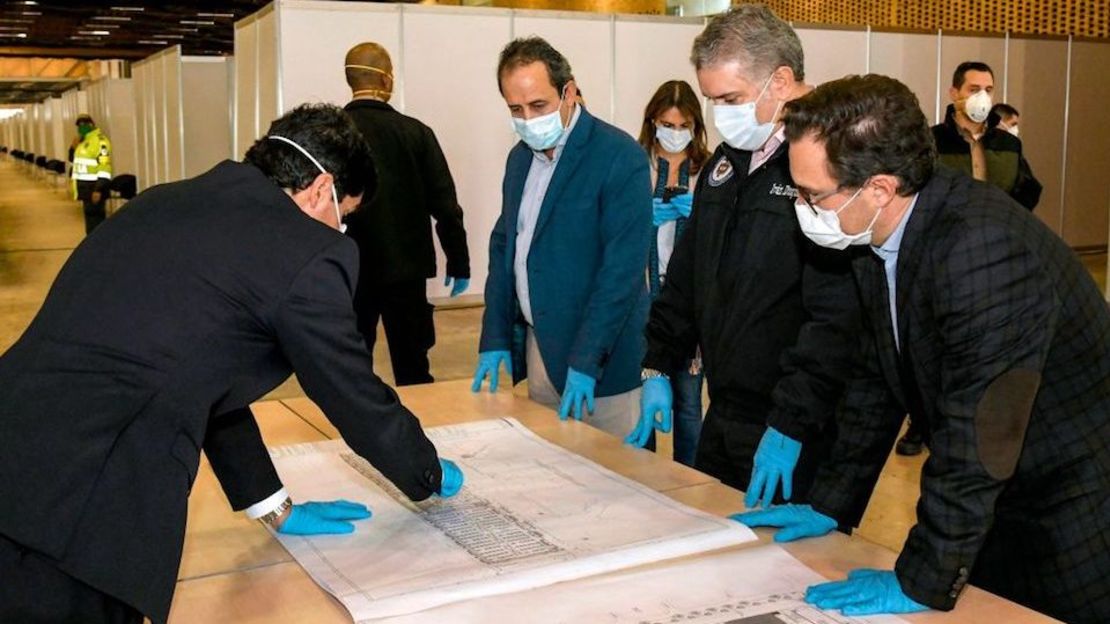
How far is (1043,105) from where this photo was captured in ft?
34.2

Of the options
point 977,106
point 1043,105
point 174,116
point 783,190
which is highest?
point 1043,105

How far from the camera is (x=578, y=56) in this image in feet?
26.7

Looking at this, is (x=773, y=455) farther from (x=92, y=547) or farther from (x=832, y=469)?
(x=92, y=547)

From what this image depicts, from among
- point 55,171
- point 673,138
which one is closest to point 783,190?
point 673,138

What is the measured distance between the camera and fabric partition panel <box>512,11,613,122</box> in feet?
26.3

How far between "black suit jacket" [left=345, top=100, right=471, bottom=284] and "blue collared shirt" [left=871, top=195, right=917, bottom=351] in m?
2.81

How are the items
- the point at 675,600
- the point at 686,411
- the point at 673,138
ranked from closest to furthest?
the point at 675,600
the point at 686,411
the point at 673,138

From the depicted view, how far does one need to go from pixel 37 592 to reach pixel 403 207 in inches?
120

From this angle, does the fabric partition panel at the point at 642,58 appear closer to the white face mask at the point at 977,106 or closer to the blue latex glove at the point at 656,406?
the white face mask at the point at 977,106

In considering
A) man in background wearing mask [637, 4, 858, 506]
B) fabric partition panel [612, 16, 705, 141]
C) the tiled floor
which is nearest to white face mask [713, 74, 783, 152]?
man in background wearing mask [637, 4, 858, 506]

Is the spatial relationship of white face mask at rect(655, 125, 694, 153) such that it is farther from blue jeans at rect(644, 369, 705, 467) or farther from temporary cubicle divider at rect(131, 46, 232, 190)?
temporary cubicle divider at rect(131, 46, 232, 190)

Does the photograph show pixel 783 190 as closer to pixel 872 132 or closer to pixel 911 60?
pixel 872 132

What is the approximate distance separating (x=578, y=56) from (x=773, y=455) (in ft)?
21.6

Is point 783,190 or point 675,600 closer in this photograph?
point 675,600
